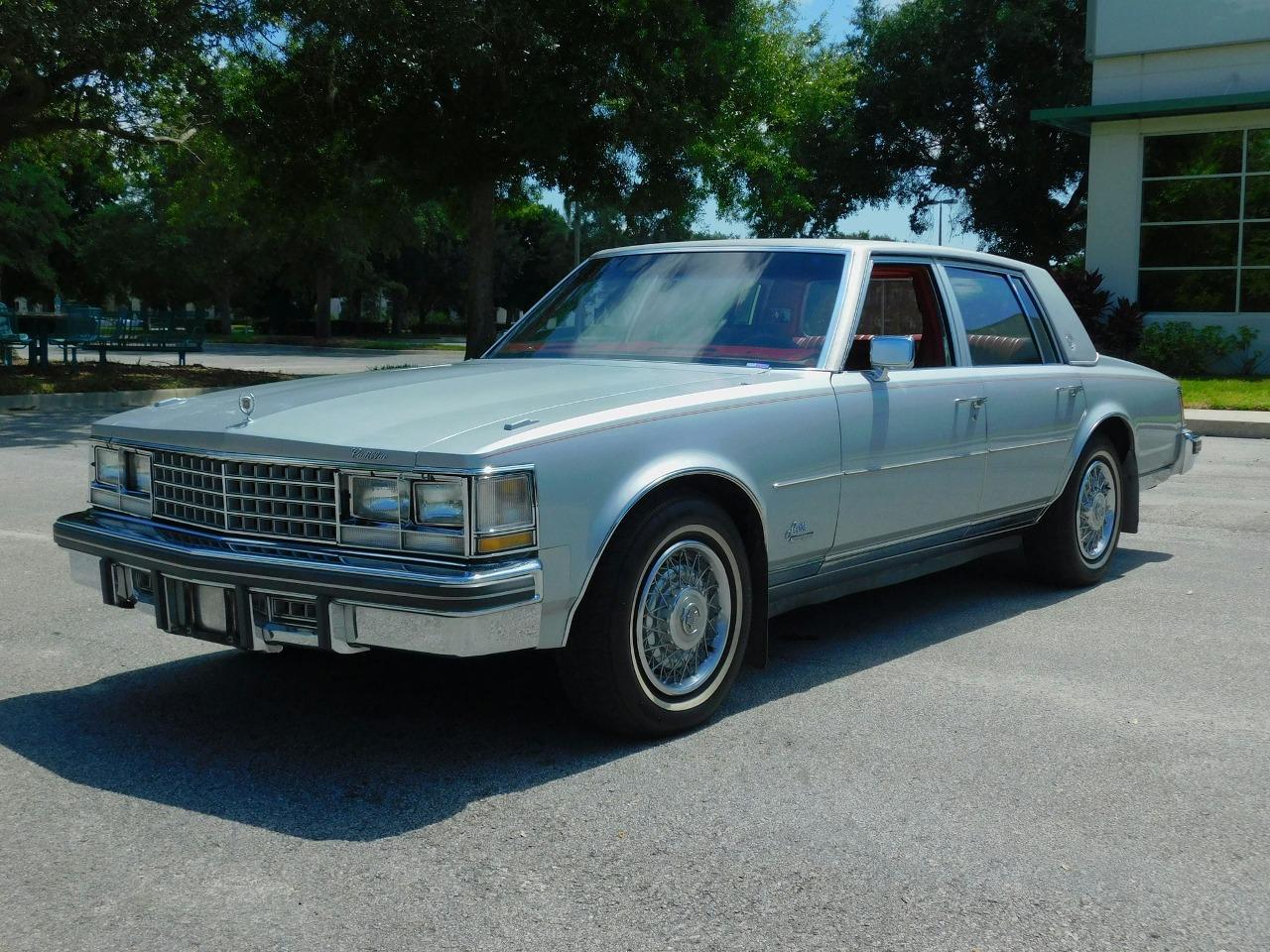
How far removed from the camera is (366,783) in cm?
393

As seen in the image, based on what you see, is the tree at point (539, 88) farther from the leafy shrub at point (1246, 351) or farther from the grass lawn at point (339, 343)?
the grass lawn at point (339, 343)

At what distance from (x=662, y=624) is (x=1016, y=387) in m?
2.55

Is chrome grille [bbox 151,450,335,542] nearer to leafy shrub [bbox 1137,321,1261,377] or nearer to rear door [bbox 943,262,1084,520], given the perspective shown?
rear door [bbox 943,262,1084,520]

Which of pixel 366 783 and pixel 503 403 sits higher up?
pixel 503 403

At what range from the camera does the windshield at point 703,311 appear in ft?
17.1

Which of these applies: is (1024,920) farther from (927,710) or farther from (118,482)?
(118,482)

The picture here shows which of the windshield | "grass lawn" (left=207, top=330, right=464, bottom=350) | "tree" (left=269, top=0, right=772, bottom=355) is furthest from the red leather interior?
"grass lawn" (left=207, top=330, right=464, bottom=350)

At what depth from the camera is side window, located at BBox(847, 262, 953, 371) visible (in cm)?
563

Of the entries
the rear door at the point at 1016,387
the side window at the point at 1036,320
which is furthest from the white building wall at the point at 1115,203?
the rear door at the point at 1016,387

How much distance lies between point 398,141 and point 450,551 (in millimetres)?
20026

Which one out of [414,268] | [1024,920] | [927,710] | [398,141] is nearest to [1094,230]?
[398,141]

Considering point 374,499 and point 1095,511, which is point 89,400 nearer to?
point 1095,511

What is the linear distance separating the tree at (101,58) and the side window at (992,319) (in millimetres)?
13300

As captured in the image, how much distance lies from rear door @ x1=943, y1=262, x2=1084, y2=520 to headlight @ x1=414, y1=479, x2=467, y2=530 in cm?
288
